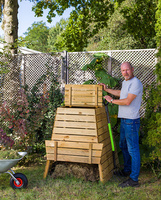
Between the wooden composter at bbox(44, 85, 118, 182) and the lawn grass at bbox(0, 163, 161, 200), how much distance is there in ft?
0.69

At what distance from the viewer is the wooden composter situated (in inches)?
154

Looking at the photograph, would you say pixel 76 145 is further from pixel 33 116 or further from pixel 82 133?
pixel 33 116

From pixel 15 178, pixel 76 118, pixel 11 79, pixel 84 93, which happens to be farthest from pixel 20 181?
pixel 11 79

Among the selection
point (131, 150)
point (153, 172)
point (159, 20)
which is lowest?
point (153, 172)

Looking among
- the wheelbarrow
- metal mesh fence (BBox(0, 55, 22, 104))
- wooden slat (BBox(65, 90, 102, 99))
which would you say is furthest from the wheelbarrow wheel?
metal mesh fence (BBox(0, 55, 22, 104))

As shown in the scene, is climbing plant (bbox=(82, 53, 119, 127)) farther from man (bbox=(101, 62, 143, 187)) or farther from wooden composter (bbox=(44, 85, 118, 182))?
man (bbox=(101, 62, 143, 187))

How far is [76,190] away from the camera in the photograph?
3.64 m

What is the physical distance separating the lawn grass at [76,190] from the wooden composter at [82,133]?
211 millimetres

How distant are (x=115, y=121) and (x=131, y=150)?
4.81ft

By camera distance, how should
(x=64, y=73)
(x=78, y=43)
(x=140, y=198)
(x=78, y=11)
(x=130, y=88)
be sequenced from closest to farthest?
(x=140, y=198)
(x=130, y=88)
(x=64, y=73)
(x=78, y=11)
(x=78, y=43)

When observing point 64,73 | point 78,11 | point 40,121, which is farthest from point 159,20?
point 78,11

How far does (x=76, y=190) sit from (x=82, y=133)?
88 cm

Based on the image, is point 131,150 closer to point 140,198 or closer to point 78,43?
point 140,198

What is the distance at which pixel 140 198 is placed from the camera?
344 cm
